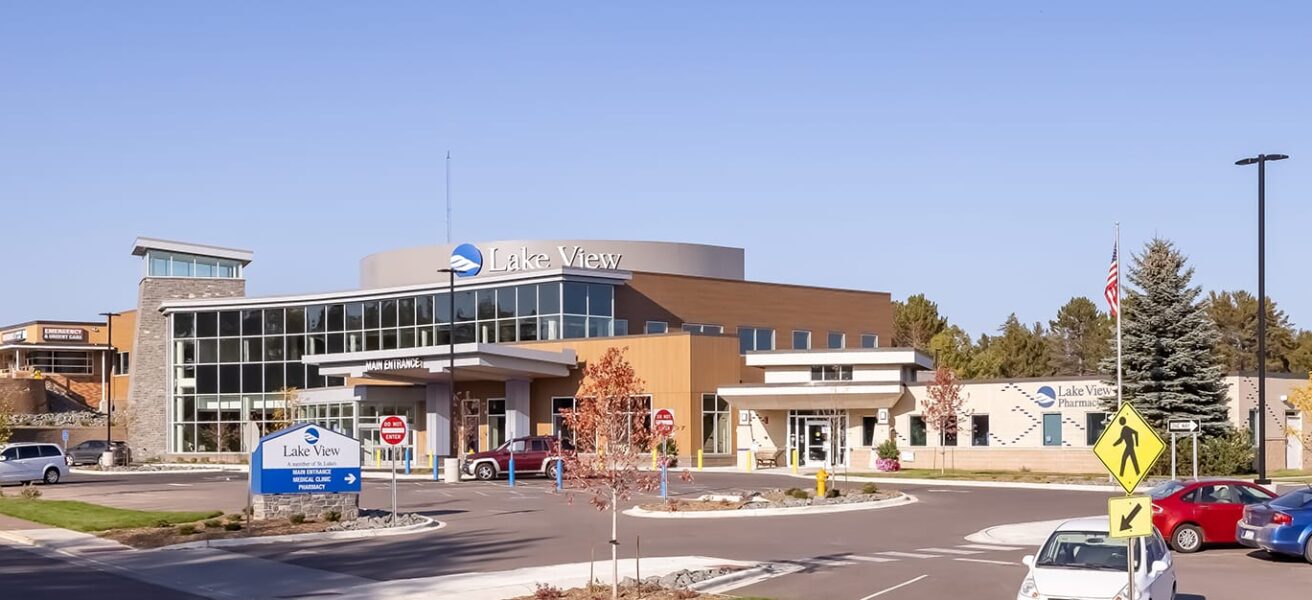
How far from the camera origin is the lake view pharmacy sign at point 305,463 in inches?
1233

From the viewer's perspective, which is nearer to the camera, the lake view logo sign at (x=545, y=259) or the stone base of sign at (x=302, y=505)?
the stone base of sign at (x=302, y=505)

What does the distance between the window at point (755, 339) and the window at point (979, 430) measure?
63.5 ft

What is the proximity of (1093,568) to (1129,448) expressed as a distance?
1674 mm

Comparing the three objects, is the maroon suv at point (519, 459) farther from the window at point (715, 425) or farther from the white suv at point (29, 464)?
the white suv at point (29, 464)

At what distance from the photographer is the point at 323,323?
3137 inches

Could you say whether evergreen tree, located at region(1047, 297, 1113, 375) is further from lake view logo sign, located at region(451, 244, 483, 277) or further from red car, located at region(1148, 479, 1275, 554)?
red car, located at region(1148, 479, 1275, 554)

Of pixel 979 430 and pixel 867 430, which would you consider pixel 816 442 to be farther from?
pixel 979 430

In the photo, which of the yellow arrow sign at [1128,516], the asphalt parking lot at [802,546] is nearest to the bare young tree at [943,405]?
the asphalt parking lot at [802,546]

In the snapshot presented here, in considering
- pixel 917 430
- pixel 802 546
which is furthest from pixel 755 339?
pixel 802 546

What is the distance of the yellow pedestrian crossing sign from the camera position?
49.9 feet

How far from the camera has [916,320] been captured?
9456cm

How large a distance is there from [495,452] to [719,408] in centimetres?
1503

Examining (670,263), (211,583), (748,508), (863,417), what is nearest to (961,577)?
(211,583)

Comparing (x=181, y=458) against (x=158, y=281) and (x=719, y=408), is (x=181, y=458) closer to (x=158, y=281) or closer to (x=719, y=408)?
(x=158, y=281)
